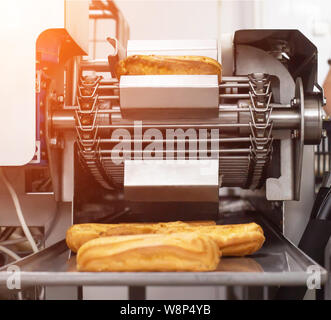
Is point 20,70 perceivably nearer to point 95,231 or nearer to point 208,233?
point 95,231

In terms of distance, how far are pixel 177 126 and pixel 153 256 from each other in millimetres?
296

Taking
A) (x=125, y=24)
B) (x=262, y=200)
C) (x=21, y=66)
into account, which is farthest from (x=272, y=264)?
(x=125, y=24)

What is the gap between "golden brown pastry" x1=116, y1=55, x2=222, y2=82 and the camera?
75 cm

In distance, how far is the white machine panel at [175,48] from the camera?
847mm

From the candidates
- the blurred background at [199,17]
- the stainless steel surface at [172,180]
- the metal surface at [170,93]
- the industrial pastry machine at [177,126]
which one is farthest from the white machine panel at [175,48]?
the blurred background at [199,17]

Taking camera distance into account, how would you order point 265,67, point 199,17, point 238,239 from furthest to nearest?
point 199,17 → point 265,67 → point 238,239

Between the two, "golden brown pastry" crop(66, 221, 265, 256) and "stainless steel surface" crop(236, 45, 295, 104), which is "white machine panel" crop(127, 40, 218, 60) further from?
"golden brown pastry" crop(66, 221, 265, 256)

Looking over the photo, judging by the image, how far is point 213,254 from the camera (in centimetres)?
55

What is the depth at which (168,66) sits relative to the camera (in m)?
0.75

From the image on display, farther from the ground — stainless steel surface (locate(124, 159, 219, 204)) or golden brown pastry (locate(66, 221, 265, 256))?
stainless steel surface (locate(124, 159, 219, 204))

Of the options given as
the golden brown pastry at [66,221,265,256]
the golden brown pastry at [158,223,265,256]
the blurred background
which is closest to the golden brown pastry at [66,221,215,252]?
the golden brown pastry at [66,221,265,256]

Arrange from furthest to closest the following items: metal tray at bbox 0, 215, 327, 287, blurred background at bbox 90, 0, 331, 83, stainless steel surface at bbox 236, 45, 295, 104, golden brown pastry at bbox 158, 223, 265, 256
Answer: blurred background at bbox 90, 0, 331, 83, stainless steel surface at bbox 236, 45, 295, 104, golden brown pastry at bbox 158, 223, 265, 256, metal tray at bbox 0, 215, 327, 287

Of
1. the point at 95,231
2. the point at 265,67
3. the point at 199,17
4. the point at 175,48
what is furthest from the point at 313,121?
the point at 199,17
